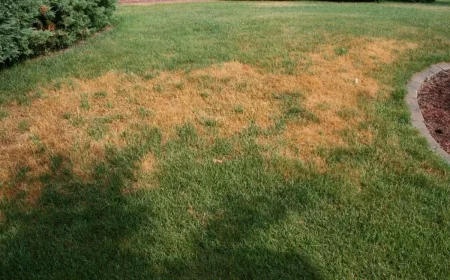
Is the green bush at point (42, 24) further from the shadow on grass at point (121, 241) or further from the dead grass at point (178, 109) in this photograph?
the shadow on grass at point (121, 241)

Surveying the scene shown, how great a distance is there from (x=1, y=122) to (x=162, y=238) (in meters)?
3.32

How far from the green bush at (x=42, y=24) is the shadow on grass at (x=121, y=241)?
13.7 ft

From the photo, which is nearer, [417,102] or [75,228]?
[75,228]

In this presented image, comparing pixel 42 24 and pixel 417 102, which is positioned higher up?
pixel 42 24

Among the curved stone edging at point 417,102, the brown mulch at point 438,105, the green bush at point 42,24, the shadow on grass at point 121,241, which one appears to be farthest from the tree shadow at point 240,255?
the green bush at point 42,24

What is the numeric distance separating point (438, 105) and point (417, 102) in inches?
11.9

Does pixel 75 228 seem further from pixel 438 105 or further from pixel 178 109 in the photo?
pixel 438 105

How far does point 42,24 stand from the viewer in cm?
758

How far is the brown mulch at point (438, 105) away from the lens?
4.60 meters

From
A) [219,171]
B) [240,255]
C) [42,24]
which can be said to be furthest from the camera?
[42,24]

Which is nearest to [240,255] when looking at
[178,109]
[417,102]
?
[178,109]

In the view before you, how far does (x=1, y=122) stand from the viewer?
16.2ft

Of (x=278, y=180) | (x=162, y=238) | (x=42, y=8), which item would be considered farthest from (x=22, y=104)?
(x=278, y=180)

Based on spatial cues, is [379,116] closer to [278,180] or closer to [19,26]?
[278,180]
